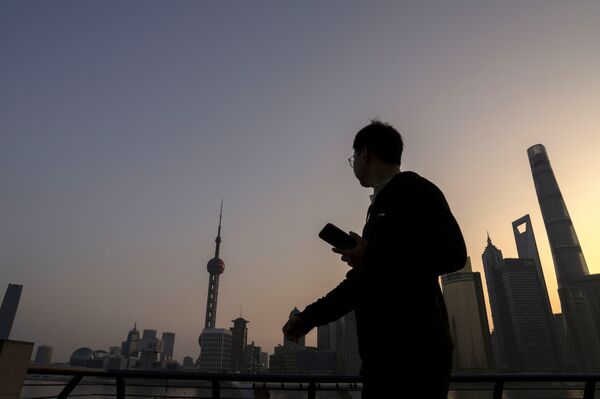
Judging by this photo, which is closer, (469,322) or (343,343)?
(469,322)

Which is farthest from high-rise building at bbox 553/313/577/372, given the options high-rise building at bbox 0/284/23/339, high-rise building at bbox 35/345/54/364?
high-rise building at bbox 0/284/23/339

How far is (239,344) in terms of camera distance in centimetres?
16375

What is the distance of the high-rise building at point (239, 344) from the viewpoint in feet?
513

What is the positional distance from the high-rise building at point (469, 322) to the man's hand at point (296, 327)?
124 m

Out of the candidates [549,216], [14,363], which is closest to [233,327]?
[549,216]

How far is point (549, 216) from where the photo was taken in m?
132

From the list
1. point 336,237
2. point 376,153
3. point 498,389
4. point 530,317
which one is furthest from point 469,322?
point 336,237

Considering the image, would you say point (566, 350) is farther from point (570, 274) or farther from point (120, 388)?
point (120, 388)

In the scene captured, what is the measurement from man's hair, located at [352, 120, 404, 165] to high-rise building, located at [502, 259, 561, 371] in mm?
133847

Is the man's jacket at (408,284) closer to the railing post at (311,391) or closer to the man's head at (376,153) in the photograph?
the man's head at (376,153)

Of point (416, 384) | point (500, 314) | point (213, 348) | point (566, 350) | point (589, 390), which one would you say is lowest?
point (589, 390)

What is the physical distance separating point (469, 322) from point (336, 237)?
143534 mm

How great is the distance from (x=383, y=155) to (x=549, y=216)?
160 metres

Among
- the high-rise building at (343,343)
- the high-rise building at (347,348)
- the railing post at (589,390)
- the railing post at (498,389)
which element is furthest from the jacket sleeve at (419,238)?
the high-rise building at (347,348)
